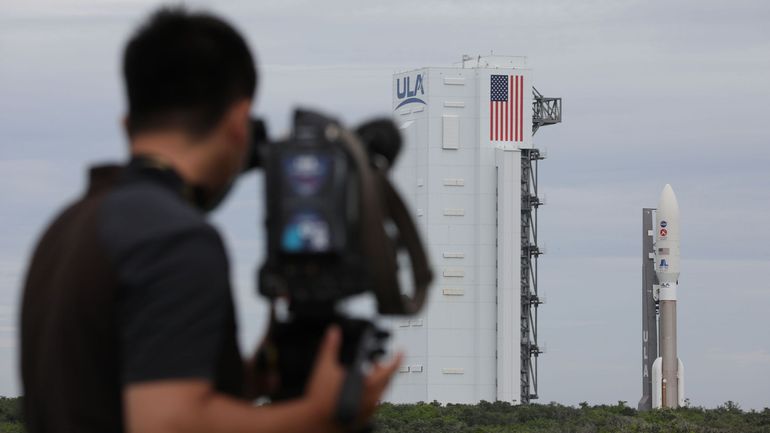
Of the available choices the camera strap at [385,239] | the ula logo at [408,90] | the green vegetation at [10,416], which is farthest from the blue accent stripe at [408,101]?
the camera strap at [385,239]

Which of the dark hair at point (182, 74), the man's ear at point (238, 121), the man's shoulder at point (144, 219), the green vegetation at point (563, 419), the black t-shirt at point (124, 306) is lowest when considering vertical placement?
the green vegetation at point (563, 419)

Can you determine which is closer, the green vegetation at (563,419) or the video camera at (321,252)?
the video camera at (321,252)

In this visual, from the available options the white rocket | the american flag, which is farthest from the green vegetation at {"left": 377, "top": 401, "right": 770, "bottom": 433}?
the american flag

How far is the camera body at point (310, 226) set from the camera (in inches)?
115

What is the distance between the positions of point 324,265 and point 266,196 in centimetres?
18

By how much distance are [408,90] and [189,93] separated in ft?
184

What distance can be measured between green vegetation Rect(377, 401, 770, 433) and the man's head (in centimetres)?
3296

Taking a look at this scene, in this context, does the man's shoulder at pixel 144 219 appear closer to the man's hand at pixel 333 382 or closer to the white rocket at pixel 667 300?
the man's hand at pixel 333 382

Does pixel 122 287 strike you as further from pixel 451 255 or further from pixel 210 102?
pixel 451 255

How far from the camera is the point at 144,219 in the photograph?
9.54ft

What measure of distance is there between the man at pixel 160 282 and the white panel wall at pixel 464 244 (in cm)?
5452

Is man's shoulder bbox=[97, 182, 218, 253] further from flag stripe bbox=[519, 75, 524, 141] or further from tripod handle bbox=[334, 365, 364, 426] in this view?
flag stripe bbox=[519, 75, 524, 141]

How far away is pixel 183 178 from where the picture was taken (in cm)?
312

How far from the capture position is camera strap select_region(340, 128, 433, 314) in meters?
3.08
